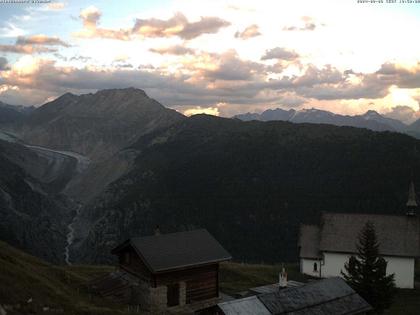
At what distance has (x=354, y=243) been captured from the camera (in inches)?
2478

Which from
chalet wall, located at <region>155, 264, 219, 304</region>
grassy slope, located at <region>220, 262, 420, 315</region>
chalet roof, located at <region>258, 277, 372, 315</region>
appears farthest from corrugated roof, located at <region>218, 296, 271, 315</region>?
grassy slope, located at <region>220, 262, 420, 315</region>

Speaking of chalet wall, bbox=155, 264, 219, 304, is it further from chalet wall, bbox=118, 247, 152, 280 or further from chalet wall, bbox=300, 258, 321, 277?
chalet wall, bbox=300, 258, 321, 277

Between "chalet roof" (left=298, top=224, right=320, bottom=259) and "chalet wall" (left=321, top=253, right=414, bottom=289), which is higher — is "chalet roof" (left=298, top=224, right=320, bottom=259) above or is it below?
above

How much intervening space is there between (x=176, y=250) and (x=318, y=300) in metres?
12.8

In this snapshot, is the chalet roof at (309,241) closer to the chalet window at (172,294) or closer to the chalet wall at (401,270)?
the chalet wall at (401,270)

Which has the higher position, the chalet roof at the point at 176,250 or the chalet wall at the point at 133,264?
the chalet roof at the point at 176,250

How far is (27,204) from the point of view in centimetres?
19625

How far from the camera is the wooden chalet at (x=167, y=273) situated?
130ft

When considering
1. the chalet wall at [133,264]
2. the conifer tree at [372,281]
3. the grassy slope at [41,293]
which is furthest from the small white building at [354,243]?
the grassy slope at [41,293]

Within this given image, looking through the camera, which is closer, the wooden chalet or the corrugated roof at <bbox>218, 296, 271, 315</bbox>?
the corrugated roof at <bbox>218, 296, 271, 315</bbox>

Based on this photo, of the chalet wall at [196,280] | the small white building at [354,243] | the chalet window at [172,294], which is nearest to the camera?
the chalet wall at [196,280]

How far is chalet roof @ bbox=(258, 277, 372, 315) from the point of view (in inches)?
1324

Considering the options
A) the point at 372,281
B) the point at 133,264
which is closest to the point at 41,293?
the point at 133,264

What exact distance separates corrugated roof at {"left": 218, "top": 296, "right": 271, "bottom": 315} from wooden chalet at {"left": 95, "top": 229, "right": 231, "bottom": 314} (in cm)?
900
